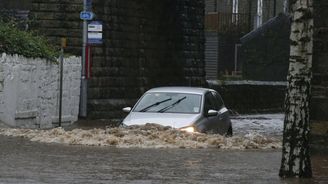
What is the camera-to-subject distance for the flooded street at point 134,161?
36.0 feet

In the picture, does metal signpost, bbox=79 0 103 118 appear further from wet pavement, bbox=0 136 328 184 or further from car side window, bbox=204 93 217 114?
wet pavement, bbox=0 136 328 184

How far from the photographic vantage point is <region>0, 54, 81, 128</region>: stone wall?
21206 mm

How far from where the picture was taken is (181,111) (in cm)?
1720

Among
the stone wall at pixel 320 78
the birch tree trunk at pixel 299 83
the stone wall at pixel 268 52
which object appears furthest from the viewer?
the stone wall at pixel 268 52

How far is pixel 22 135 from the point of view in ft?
56.7

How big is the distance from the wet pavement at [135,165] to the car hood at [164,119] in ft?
5.40

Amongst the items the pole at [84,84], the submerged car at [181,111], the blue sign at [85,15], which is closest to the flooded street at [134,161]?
the submerged car at [181,111]

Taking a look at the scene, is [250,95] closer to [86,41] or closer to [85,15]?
[86,41]

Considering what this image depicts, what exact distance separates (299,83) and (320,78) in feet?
13.3

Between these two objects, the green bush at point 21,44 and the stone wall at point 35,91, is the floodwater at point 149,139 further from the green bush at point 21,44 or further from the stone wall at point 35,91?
the green bush at point 21,44

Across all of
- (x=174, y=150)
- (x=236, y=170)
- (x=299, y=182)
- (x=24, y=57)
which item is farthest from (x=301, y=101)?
(x=24, y=57)

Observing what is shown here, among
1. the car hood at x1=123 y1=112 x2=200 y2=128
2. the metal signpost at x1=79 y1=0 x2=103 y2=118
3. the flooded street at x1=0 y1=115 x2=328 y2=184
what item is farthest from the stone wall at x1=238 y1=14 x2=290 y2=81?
the car hood at x1=123 y1=112 x2=200 y2=128

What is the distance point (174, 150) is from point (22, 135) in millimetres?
4112

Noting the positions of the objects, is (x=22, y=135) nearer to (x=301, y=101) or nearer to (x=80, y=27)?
(x=301, y=101)
